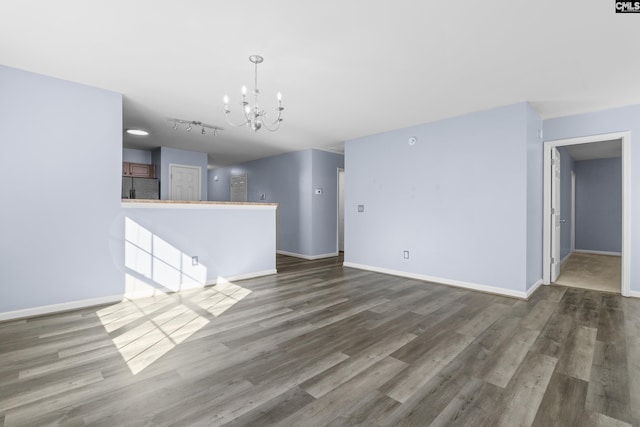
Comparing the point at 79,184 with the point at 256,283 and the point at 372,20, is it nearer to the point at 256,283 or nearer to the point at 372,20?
the point at 256,283

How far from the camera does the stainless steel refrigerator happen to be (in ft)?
22.5

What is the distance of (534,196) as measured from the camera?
4.35m

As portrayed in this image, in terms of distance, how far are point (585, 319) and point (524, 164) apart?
1929 millimetres

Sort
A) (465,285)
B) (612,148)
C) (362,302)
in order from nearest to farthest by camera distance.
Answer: (362,302), (465,285), (612,148)

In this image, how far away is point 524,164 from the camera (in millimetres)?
3973

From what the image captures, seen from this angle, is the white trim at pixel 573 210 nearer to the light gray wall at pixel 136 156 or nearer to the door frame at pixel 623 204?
the door frame at pixel 623 204

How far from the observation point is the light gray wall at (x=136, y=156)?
7328 millimetres

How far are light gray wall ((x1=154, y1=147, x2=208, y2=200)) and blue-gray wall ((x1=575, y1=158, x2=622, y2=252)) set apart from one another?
1012 centimetres

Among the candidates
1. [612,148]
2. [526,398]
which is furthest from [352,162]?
[612,148]

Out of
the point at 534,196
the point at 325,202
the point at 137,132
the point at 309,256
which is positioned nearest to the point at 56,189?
the point at 137,132

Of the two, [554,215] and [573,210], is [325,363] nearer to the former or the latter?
[554,215]

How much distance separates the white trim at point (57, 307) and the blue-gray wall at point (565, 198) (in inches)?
313

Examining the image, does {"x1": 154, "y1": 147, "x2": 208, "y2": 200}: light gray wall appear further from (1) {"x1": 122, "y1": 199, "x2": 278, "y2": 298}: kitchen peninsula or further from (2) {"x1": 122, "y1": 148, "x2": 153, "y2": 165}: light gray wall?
(1) {"x1": 122, "y1": 199, "x2": 278, "y2": 298}: kitchen peninsula

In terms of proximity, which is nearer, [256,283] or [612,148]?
[256,283]
